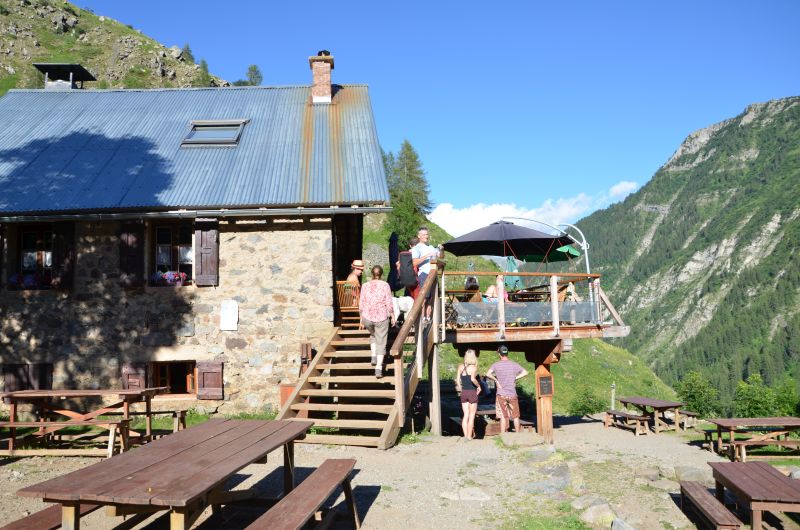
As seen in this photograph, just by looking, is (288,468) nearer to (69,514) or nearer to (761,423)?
(69,514)

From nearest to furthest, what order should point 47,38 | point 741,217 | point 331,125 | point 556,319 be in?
point 556,319
point 331,125
point 47,38
point 741,217

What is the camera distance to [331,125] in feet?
46.2

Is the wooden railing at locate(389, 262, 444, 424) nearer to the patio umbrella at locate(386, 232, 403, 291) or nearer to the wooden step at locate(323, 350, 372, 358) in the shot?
the wooden step at locate(323, 350, 372, 358)

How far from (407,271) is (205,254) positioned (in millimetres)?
3960

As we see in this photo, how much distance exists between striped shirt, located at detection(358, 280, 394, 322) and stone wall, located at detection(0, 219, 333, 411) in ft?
6.63

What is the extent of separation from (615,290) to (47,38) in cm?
16589

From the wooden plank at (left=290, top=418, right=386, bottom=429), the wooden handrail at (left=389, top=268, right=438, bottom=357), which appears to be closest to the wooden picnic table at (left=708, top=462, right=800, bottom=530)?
the wooden handrail at (left=389, top=268, right=438, bottom=357)

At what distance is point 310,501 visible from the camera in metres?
4.69

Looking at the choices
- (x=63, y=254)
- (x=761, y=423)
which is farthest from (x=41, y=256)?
(x=761, y=423)

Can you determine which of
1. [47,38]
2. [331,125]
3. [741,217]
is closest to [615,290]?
[741,217]

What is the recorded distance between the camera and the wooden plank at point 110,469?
3.63m

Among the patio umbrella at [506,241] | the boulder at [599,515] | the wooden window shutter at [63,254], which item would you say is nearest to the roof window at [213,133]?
the wooden window shutter at [63,254]

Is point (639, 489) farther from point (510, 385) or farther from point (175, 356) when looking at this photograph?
point (175, 356)

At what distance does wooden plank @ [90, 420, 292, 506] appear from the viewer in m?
3.60
